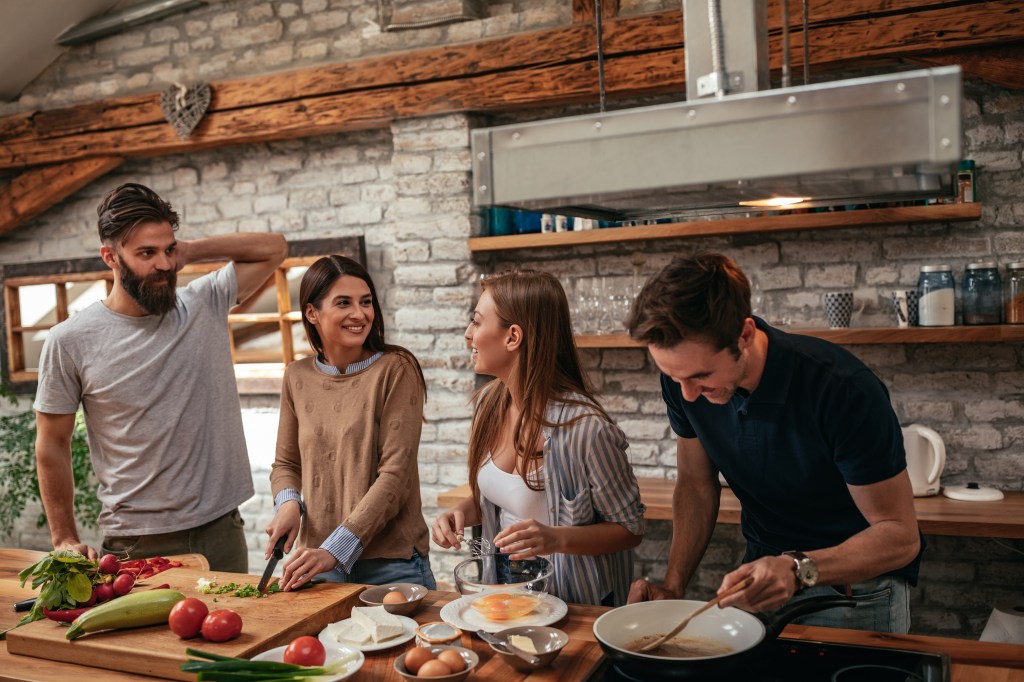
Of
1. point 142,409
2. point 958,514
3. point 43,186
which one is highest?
point 43,186

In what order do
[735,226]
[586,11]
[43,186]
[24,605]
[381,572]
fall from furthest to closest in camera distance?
[43,186] → [586,11] → [735,226] → [381,572] → [24,605]

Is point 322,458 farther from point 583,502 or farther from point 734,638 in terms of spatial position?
point 734,638

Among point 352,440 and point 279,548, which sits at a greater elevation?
point 352,440

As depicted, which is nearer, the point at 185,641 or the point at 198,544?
the point at 185,641

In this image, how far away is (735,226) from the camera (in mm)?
3771

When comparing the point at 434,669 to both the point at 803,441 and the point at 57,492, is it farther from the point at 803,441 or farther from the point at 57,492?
the point at 57,492

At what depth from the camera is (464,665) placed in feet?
5.28

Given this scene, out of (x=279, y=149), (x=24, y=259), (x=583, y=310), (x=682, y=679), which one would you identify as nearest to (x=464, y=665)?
(x=682, y=679)

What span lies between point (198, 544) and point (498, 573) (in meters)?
1.40

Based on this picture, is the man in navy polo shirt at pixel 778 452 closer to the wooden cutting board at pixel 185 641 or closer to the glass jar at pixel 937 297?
the wooden cutting board at pixel 185 641

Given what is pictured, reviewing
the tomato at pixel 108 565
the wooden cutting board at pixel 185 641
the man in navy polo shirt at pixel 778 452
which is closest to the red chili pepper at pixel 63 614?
the wooden cutting board at pixel 185 641

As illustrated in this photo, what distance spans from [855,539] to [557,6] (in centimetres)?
317

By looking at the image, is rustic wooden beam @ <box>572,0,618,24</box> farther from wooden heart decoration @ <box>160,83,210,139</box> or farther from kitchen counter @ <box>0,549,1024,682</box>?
kitchen counter @ <box>0,549,1024,682</box>

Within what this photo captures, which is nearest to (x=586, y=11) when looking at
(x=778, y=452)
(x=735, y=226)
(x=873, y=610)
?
(x=735, y=226)
